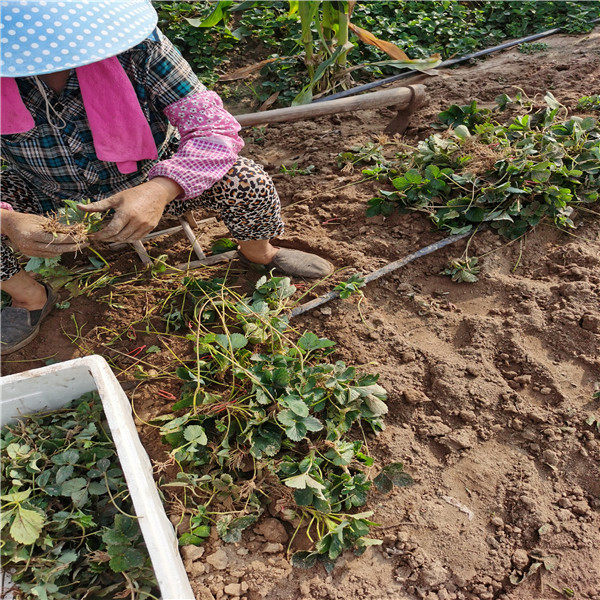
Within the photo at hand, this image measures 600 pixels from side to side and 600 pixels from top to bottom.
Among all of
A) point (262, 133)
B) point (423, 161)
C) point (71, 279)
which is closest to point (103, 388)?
point (71, 279)

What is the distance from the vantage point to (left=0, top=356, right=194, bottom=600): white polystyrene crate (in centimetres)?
106

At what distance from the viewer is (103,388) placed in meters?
1.28

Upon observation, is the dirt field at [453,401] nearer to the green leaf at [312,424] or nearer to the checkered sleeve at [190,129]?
the green leaf at [312,424]

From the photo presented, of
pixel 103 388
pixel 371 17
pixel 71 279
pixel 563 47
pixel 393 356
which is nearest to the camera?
pixel 103 388

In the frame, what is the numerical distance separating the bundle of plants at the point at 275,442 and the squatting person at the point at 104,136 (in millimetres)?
418

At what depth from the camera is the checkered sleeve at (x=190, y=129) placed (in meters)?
1.52

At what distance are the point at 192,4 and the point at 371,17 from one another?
48.9 inches

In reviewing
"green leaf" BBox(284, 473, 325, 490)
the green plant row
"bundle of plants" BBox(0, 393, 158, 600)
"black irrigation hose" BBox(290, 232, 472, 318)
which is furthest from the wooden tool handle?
"green leaf" BBox(284, 473, 325, 490)

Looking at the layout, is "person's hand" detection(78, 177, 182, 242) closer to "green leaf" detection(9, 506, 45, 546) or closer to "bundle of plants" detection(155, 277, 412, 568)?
"bundle of plants" detection(155, 277, 412, 568)

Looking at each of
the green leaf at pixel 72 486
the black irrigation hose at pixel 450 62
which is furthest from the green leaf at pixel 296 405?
the black irrigation hose at pixel 450 62

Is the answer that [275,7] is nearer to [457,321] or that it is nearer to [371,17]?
[371,17]

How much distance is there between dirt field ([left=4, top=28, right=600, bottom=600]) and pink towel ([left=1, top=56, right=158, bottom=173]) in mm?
586

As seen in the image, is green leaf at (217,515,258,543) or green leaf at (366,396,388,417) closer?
green leaf at (217,515,258,543)

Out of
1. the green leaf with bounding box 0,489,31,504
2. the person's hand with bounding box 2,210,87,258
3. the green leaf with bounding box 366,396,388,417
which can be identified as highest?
the person's hand with bounding box 2,210,87,258
